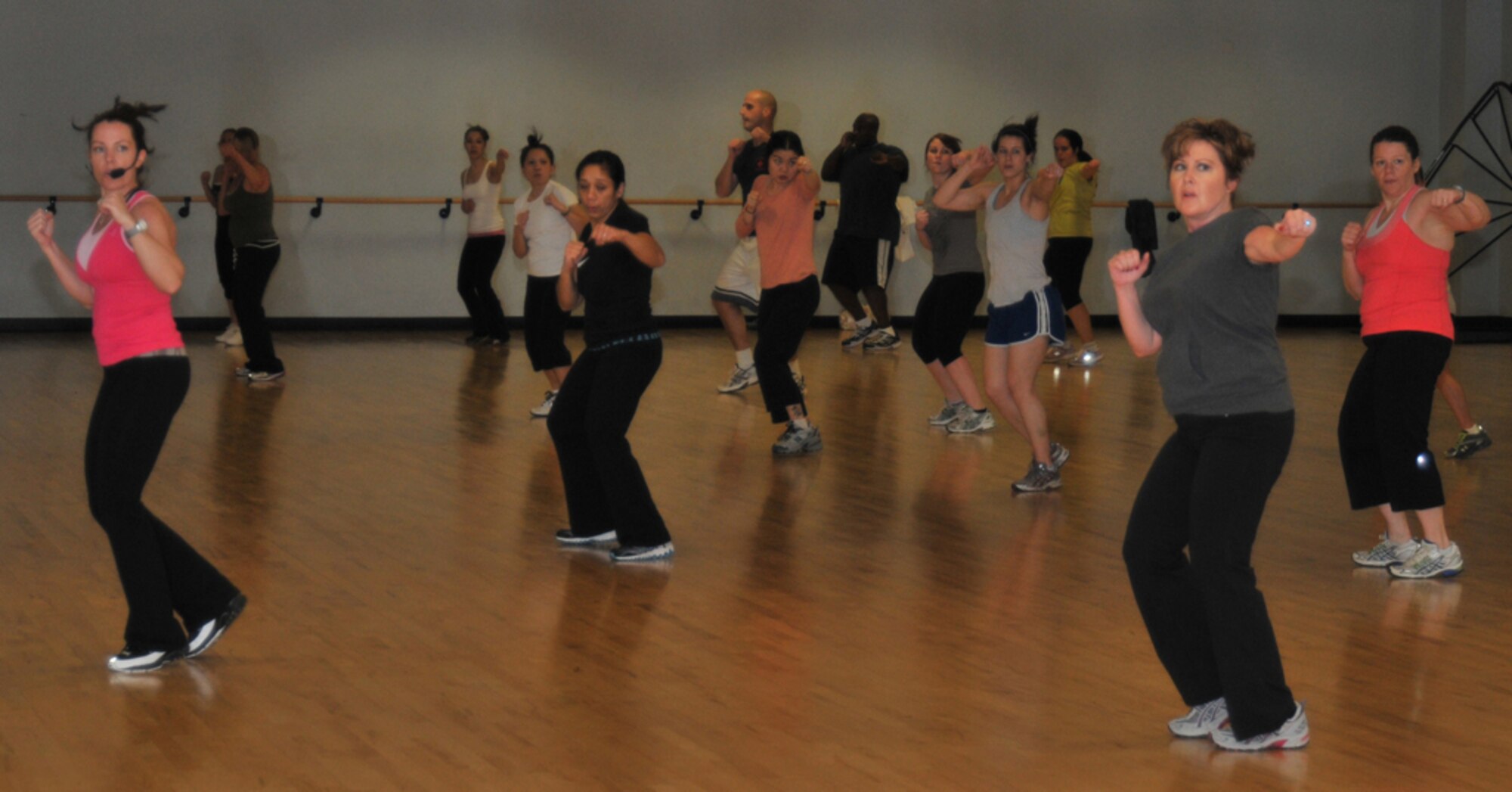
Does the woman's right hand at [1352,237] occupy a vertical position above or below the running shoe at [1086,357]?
above

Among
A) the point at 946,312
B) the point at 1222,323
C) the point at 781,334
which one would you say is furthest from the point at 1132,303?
the point at 946,312

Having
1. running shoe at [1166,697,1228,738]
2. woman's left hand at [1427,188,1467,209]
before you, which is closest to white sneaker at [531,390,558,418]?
woman's left hand at [1427,188,1467,209]

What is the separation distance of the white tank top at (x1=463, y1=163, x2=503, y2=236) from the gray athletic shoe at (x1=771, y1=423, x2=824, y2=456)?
196 inches

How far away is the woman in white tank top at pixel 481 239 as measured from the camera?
11.6 meters

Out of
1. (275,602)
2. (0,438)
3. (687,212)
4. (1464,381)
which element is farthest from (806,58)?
(275,602)

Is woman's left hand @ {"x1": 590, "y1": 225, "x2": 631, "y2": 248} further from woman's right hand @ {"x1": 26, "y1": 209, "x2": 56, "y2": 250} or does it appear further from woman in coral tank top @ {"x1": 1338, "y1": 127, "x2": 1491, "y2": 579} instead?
woman in coral tank top @ {"x1": 1338, "y1": 127, "x2": 1491, "y2": 579}

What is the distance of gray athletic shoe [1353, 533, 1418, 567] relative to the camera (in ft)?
17.0

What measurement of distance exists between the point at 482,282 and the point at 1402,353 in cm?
796

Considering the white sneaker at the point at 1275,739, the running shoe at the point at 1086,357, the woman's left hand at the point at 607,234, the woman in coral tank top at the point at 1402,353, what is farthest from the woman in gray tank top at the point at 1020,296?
the running shoe at the point at 1086,357

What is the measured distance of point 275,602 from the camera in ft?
15.2

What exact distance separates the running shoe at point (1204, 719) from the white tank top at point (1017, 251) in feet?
10.0

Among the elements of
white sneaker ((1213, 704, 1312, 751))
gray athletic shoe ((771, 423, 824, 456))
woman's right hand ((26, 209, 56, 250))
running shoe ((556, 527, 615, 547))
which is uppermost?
woman's right hand ((26, 209, 56, 250))

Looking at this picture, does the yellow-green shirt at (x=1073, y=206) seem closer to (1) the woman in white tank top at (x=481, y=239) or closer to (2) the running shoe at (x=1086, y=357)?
(2) the running shoe at (x=1086, y=357)

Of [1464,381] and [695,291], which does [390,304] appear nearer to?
[695,291]
